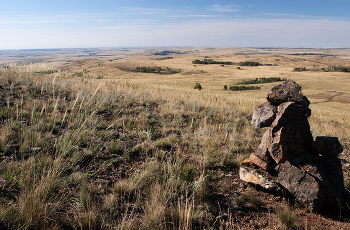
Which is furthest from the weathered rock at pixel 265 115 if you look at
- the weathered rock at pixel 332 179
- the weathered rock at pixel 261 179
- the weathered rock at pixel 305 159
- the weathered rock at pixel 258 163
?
the weathered rock at pixel 332 179

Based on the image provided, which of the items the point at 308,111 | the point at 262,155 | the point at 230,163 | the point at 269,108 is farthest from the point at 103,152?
the point at 308,111

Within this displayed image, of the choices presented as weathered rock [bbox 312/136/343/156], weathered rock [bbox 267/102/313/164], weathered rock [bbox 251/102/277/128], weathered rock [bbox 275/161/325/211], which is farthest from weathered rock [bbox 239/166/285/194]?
weathered rock [bbox 312/136/343/156]

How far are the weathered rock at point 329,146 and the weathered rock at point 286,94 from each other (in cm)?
80

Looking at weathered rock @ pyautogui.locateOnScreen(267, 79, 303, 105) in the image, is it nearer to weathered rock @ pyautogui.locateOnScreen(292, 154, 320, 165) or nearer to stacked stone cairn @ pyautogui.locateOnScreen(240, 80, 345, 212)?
stacked stone cairn @ pyautogui.locateOnScreen(240, 80, 345, 212)

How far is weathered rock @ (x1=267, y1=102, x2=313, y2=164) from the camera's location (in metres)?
3.72

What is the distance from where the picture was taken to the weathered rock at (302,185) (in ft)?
10.2

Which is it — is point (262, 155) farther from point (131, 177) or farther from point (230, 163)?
point (131, 177)

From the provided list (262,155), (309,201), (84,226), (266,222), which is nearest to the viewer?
(84,226)

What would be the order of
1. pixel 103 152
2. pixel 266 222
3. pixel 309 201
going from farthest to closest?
pixel 103 152 → pixel 309 201 → pixel 266 222

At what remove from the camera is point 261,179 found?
139 inches

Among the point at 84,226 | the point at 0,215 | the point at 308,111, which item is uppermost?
the point at 308,111

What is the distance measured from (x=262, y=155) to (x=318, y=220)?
4.10 ft

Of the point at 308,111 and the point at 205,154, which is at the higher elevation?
the point at 308,111

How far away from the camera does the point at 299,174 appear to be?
11.2 ft
